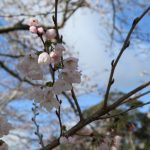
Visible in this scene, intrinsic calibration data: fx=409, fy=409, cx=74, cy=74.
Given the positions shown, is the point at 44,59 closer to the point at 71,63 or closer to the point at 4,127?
the point at 71,63

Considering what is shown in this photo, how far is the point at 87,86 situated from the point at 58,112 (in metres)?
9.46

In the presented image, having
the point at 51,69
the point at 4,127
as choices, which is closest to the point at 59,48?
the point at 51,69

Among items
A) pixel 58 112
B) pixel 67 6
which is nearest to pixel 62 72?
pixel 58 112

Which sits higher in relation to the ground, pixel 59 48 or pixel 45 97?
pixel 59 48

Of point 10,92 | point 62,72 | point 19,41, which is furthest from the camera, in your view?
point 10,92

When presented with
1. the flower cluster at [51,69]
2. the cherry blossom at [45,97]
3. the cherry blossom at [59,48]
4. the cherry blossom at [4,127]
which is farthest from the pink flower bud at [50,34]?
the cherry blossom at [4,127]

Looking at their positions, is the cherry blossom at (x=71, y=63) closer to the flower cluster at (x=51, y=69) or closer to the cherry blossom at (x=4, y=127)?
the flower cluster at (x=51, y=69)

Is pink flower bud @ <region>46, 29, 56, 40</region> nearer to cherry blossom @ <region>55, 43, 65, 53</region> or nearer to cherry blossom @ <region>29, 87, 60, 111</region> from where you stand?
cherry blossom @ <region>55, 43, 65, 53</region>

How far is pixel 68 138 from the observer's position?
6.61 feet

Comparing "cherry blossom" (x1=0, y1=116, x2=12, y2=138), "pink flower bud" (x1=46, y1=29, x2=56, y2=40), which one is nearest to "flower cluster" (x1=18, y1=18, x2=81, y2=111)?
"pink flower bud" (x1=46, y1=29, x2=56, y2=40)

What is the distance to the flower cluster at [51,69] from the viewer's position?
76.1 inches

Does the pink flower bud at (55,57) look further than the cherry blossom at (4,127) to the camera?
No

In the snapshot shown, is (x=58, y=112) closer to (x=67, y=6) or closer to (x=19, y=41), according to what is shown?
(x=67, y=6)

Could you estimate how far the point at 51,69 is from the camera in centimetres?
200
